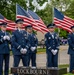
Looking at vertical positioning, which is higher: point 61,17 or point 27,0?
point 27,0

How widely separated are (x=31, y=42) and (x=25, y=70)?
12.6 ft

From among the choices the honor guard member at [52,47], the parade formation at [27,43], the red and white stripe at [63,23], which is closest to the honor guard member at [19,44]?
the parade formation at [27,43]

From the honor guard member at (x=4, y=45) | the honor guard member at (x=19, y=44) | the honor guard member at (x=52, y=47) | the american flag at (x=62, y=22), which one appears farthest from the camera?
the american flag at (x=62, y=22)

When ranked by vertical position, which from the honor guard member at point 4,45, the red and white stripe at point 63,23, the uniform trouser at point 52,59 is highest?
the red and white stripe at point 63,23

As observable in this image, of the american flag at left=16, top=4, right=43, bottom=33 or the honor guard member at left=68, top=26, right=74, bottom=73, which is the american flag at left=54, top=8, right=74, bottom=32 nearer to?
the american flag at left=16, top=4, right=43, bottom=33

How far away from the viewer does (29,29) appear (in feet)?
44.1

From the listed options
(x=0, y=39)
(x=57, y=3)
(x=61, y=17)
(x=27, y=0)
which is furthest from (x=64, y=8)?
(x=0, y=39)

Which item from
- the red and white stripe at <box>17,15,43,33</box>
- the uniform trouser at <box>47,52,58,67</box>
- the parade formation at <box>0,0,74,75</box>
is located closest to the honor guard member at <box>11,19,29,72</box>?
the parade formation at <box>0,0,74,75</box>

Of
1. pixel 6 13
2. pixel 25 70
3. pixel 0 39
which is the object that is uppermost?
pixel 6 13

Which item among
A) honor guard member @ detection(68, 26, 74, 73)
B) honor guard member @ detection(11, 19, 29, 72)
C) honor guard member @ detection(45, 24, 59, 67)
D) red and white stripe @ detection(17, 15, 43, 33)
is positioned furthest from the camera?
red and white stripe @ detection(17, 15, 43, 33)

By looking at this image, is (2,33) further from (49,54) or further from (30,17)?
(30,17)

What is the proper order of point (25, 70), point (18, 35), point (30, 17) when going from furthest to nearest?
point (30, 17), point (18, 35), point (25, 70)

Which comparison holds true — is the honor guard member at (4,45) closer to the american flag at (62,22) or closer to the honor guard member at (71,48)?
the honor guard member at (71,48)

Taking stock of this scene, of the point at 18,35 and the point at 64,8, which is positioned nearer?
the point at 18,35
